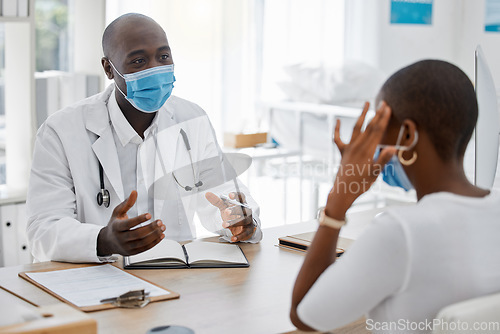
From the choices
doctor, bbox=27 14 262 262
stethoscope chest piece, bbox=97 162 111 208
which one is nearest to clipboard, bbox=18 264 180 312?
doctor, bbox=27 14 262 262

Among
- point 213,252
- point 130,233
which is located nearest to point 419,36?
point 213,252

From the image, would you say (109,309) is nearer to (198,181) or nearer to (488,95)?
(198,181)

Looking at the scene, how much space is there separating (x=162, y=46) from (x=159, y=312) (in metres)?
0.98

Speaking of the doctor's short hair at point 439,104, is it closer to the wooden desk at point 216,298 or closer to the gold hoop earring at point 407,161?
the gold hoop earring at point 407,161

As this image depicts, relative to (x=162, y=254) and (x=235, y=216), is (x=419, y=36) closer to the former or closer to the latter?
(x=235, y=216)

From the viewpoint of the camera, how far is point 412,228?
1055mm

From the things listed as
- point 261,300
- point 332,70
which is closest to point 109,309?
point 261,300

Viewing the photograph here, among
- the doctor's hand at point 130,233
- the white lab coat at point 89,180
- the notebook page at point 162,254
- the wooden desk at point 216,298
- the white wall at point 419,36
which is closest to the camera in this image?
the wooden desk at point 216,298

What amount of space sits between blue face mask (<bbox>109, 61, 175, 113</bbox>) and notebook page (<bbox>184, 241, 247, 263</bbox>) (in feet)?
1.61

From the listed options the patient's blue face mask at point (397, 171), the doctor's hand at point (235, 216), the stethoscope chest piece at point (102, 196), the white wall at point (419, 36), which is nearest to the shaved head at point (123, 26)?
the stethoscope chest piece at point (102, 196)

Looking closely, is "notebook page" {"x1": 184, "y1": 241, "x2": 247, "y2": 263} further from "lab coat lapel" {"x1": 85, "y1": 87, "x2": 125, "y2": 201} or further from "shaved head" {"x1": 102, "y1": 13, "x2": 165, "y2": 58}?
"shaved head" {"x1": 102, "y1": 13, "x2": 165, "y2": 58}

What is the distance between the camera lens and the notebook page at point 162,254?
1.69 metres

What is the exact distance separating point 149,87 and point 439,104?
1.14 metres

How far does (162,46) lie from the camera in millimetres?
2070
